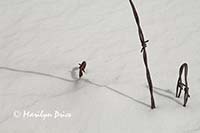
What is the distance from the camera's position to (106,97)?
2418 millimetres

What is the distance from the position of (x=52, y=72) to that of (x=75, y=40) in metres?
0.65

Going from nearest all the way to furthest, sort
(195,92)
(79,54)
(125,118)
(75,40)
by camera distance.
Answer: (125,118) → (195,92) → (79,54) → (75,40)

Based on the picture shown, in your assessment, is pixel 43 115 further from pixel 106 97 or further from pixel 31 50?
pixel 31 50

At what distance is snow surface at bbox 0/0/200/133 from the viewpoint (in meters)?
2.31

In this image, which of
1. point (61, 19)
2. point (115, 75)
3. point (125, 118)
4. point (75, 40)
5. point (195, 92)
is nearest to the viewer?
point (125, 118)

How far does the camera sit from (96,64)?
2941 mm

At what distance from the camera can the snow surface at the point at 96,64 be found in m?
2.31

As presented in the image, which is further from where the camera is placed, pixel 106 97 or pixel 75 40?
pixel 75 40

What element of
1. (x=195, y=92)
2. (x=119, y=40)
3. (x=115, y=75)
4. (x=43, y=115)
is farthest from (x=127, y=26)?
(x=43, y=115)
